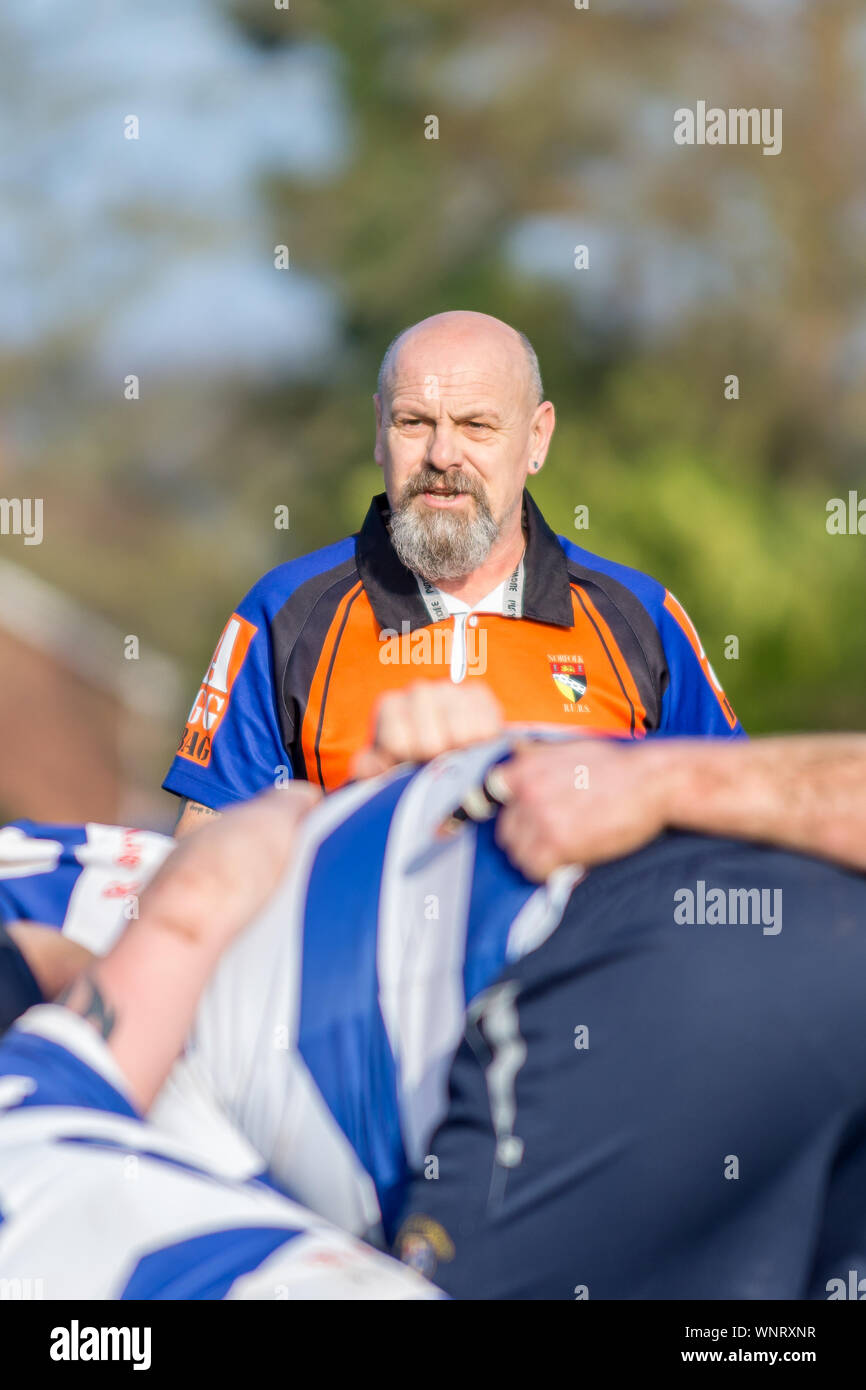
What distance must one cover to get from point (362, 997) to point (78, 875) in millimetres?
704

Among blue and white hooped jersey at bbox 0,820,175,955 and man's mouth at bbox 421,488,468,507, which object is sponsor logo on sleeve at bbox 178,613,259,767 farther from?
blue and white hooped jersey at bbox 0,820,175,955

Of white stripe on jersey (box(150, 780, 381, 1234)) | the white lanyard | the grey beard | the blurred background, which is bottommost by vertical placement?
white stripe on jersey (box(150, 780, 381, 1234))

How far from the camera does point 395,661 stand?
11.5ft

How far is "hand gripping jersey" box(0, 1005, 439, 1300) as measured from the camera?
1401mm

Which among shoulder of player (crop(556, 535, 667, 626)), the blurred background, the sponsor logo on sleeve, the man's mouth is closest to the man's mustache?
the man's mouth

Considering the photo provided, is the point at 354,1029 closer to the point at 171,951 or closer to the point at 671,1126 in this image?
the point at 171,951

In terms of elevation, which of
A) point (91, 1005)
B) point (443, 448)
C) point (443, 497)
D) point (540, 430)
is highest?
point (540, 430)

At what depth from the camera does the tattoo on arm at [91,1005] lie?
1.68 meters

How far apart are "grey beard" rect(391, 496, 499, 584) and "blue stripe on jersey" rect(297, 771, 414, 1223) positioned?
182cm

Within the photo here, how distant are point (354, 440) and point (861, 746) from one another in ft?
67.7

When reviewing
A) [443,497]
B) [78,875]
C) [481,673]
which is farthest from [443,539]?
[78,875]

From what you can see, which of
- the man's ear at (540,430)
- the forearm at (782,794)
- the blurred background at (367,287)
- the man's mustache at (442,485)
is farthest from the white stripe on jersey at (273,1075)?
the blurred background at (367,287)

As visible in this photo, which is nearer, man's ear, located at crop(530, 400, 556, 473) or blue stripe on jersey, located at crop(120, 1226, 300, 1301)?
blue stripe on jersey, located at crop(120, 1226, 300, 1301)

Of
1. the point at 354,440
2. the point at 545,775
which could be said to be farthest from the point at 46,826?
the point at 354,440
